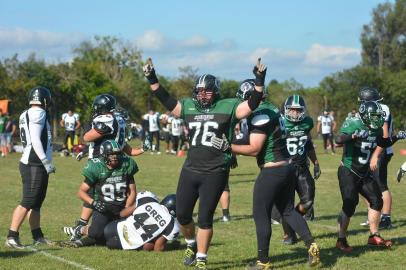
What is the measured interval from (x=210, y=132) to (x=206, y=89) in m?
0.44

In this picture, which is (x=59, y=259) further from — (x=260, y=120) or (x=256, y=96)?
(x=256, y=96)

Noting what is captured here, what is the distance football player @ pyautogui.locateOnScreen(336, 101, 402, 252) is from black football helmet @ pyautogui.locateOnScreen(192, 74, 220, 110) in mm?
2007

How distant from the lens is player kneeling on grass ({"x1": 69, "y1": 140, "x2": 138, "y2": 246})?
335 inches

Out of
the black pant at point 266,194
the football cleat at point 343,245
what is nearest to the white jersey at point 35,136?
the black pant at point 266,194

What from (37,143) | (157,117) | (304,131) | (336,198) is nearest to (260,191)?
(304,131)

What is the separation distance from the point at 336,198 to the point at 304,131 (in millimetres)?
5393

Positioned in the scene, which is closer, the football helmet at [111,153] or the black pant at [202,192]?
the black pant at [202,192]

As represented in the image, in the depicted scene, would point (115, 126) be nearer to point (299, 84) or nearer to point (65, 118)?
point (65, 118)

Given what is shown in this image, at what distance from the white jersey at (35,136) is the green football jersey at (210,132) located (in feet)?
7.96

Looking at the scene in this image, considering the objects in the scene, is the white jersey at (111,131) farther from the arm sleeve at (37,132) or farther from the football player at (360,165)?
the football player at (360,165)

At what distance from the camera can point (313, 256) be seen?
718 centimetres

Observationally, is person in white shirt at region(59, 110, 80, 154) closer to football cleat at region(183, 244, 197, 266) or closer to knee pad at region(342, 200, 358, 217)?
knee pad at region(342, 200, 358, 217)

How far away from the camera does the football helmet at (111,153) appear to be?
8.45 meters

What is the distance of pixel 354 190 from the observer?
8273mm
